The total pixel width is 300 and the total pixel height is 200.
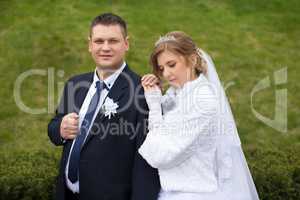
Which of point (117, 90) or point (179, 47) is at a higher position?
point (179, 47)

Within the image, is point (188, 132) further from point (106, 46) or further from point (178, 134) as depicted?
point (106, 46)

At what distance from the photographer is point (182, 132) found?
324cm

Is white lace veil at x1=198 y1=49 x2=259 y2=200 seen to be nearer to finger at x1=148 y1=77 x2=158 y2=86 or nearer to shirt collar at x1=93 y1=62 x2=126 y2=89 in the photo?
finger at x1=148 y1=77 x2=158 y2=86

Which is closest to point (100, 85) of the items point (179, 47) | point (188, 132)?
point (179, 47)

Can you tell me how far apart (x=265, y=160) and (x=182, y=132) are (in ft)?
7.41

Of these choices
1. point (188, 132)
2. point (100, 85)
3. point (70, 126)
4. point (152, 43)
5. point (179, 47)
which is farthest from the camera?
point (152, 43)

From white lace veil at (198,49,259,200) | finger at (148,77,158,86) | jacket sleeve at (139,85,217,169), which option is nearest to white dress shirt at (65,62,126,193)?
finger at (148,77,158,86)

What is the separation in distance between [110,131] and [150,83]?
0.41 m

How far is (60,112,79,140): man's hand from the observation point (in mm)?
3471

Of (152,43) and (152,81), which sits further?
(152,43)

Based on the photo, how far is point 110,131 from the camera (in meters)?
3.45

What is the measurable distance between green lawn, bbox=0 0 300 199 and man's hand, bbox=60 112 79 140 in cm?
346

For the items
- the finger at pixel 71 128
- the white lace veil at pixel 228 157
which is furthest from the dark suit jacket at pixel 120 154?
the white lace veil at pixel 228 157

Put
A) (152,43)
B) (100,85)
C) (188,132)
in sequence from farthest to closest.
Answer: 1. (152,43)
2. (100,85)
3. (188,132)
